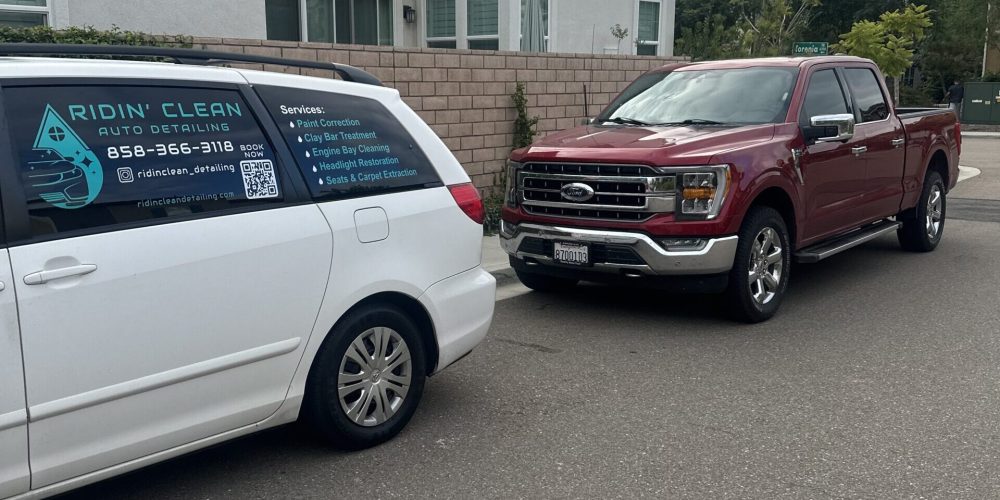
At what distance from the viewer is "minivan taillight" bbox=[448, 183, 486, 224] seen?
5.06 metres

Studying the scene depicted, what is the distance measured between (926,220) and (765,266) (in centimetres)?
358

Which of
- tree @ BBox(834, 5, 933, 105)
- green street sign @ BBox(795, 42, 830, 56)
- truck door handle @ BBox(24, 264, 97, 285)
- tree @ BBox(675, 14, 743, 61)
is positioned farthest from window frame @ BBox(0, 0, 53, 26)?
tree @ BBox(834, 5, 933, 105)

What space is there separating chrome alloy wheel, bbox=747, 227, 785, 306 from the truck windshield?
0.98 m

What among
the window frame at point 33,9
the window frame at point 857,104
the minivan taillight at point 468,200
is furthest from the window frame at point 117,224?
the window frame at point 33,9

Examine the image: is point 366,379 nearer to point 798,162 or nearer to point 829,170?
point 798,162

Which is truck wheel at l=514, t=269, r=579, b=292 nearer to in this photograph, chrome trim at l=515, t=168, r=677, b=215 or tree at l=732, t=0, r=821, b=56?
chrome trim at l=515, t=168, r=677, b=215

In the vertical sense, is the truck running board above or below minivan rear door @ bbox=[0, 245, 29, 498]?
below

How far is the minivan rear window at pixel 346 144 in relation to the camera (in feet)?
14.4

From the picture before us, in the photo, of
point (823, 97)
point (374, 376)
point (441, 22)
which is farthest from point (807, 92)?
point (441, 22)

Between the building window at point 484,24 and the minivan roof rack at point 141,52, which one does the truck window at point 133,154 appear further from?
the building window at point 484,24

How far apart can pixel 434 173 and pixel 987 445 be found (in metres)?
2.98

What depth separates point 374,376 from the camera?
463 cm

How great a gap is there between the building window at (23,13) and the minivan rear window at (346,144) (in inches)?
295

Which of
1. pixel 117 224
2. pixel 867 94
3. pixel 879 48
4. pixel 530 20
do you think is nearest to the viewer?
pixel 117 224
